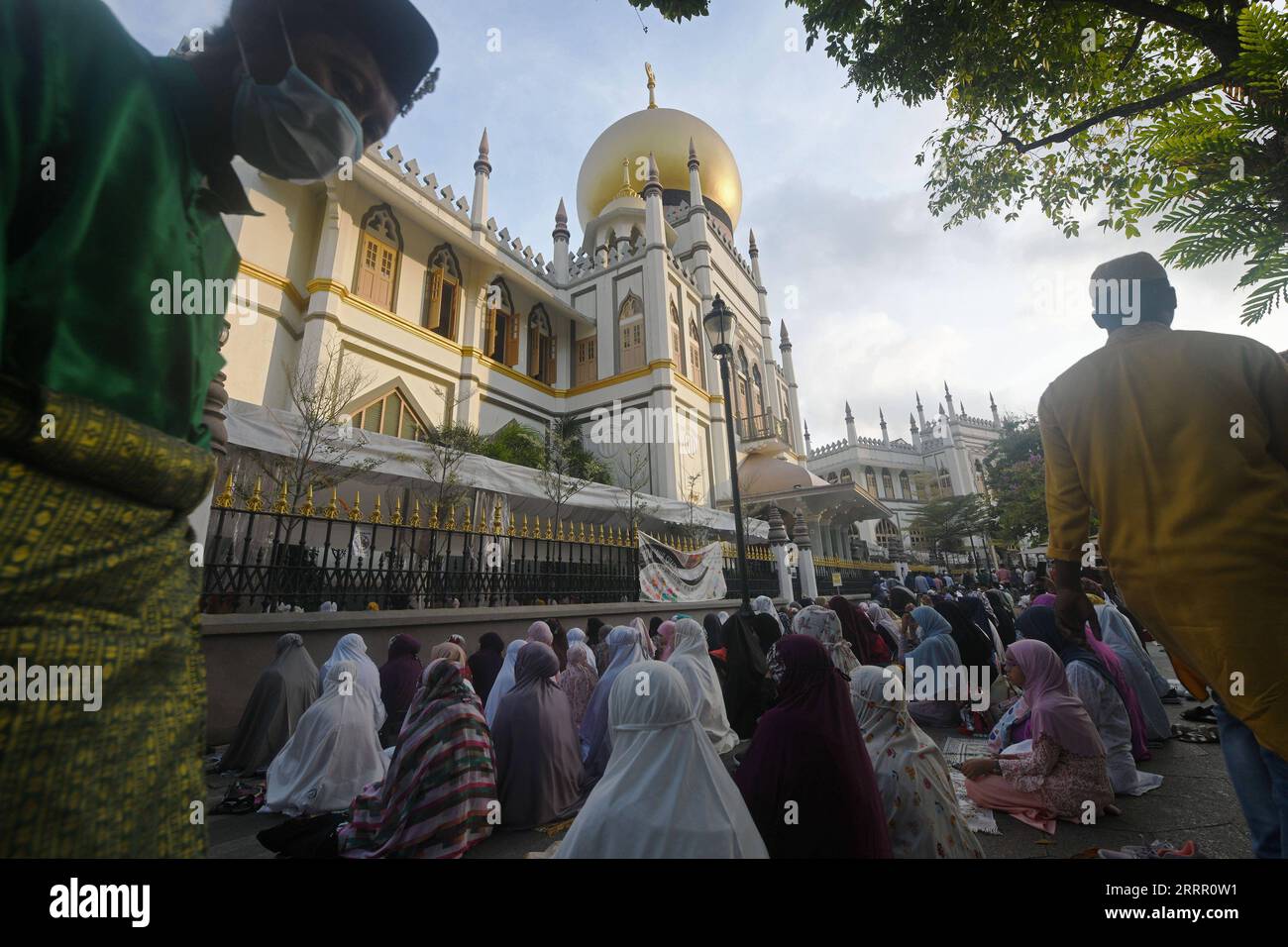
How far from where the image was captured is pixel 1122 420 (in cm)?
196

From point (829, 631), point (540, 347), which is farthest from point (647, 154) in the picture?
point (829, 631)

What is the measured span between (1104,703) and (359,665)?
580 cm

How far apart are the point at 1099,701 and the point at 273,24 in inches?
226

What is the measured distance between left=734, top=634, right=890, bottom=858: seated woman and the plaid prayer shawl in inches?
68.2

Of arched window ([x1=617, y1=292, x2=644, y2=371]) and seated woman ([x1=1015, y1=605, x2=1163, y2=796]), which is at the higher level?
arched window ([x1=617, y1=292, x2=644, y2=371])

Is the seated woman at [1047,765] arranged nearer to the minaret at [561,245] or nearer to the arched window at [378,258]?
the arched window at [378,258]

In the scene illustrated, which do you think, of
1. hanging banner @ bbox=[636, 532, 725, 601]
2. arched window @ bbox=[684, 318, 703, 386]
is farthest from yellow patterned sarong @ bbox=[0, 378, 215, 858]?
arched window @ bbox=[684, 318, 703, 386]

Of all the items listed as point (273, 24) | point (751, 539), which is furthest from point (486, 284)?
point (273, 24)

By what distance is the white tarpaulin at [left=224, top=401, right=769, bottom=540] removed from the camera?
6.55 m

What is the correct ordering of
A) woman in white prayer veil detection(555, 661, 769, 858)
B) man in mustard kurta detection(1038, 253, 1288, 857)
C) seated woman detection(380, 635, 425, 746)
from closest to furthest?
man in mustard kurta detection(1038, 253, 1288, 857), woman in white prayer veil detection(555, 661, 769, 858), seated woman detection(380, 635, 425, 746)

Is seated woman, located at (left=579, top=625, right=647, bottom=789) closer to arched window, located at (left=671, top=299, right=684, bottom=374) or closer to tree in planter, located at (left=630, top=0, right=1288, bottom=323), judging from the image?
tree in planter, located at (left=630, top=0, right=1288, bottom=323)

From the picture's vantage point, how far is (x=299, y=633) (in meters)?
5.13

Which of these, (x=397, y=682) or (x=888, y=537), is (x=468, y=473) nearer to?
(x=397, y=682)

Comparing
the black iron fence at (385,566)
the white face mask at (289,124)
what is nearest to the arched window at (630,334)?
the black iron fence at (385,566)
